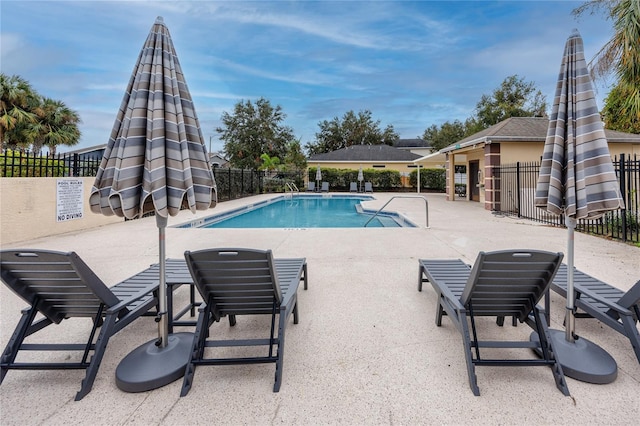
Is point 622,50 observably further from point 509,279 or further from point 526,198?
point 509,279

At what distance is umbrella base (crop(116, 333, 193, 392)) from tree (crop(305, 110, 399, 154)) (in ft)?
139

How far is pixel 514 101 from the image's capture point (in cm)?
2877

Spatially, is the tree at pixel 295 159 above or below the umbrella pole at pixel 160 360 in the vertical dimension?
above

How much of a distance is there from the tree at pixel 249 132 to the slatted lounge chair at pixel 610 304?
28.2m

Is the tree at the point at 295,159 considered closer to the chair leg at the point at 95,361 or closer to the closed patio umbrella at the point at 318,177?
the closed patio umbrella at the point at 318,177

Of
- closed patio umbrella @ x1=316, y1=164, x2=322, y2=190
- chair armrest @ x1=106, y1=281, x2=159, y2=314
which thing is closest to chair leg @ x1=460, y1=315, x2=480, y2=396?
chair armrest @ x1=106, y1=281, x2=159, y2=314

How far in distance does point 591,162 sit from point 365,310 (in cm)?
229

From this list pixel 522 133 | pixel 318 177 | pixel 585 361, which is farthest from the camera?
pixel 318 177

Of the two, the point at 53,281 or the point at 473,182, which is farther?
the point at 473,182

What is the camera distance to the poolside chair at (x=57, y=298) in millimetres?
2025

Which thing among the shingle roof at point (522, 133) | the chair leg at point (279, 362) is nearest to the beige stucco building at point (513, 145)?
the shingle roof at point (522, 133)

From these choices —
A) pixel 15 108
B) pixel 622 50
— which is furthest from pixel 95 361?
pixel 15 108

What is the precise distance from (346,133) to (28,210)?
40.1m

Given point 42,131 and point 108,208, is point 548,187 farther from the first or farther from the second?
point 42,131
